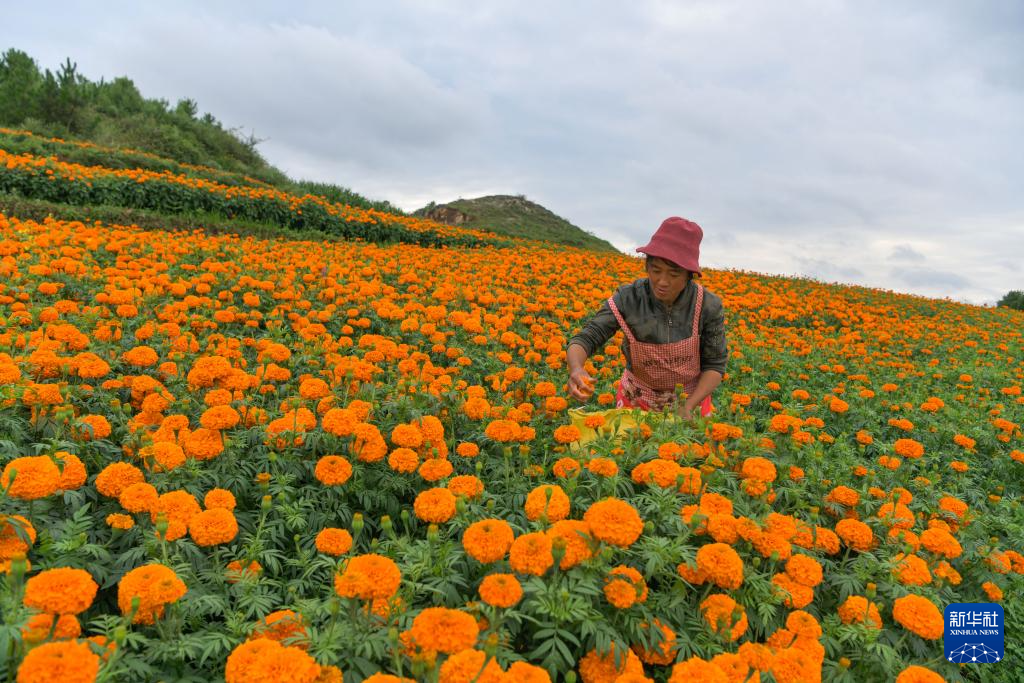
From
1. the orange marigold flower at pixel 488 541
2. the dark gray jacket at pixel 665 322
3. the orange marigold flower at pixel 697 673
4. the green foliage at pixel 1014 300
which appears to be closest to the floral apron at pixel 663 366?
the dark gray jacket at pixel 665 322

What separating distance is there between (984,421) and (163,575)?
671 centimetres

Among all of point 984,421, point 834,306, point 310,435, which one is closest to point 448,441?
point 310,435

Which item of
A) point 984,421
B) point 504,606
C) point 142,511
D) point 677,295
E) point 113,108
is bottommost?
point 142,511

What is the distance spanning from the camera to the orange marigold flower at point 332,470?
2.08 metres

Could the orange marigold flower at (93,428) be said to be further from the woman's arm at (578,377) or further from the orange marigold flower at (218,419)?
the woman's arm at (578,377)

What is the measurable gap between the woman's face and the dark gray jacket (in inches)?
5.2

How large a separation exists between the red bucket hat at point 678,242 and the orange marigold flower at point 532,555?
6.36 feet

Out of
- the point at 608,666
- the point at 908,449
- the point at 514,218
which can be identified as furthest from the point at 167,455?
the point at 514,218

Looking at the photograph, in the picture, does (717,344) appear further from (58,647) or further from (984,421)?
(984,421)

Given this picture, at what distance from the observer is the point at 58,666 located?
1.06 m

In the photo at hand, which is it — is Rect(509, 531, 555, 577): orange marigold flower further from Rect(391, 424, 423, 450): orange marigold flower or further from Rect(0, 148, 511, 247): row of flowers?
Rect(0, 148, 511, 247): row of flowers

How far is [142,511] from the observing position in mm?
1865

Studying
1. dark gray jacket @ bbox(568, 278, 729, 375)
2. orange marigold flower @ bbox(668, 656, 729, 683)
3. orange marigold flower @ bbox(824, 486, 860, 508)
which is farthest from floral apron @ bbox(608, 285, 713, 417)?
orange marigold flower @ bbox(668, 656, 729, 683)

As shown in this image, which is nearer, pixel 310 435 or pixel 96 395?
pixel 310 435
